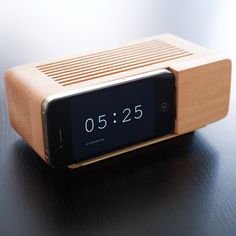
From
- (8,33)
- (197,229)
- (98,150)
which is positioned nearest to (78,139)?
(98,150)

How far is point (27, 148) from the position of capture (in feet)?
2.92

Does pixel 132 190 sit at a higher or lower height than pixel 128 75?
lower

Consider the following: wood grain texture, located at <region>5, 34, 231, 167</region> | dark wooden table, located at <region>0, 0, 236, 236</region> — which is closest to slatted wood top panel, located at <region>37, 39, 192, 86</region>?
wood grain texture, located at <region>5, 34, 231, 167</region>

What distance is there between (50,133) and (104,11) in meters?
0.68

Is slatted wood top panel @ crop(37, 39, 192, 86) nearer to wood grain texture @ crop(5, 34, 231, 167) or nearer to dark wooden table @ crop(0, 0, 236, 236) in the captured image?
wood grain texture @ crop(5, 34, 231, 167)

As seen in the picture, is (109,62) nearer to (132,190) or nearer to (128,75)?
(128,75)

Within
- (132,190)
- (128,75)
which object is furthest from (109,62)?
(132,190)

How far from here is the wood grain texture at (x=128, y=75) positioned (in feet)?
2.60

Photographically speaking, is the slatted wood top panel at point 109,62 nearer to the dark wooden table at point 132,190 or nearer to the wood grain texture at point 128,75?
the wood grain texture at point 128,75

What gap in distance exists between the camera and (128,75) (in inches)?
31.9

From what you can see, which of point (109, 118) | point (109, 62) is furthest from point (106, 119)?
point (109, 62)

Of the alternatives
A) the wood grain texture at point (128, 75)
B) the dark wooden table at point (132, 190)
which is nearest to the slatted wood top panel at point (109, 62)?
the wood grain texture at point (128, 75)

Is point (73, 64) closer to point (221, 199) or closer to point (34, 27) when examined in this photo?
point (221, 199)

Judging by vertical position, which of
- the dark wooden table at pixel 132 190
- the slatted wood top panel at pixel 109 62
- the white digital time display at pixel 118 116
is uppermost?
the slatted wood top panel at pixel 109 62
